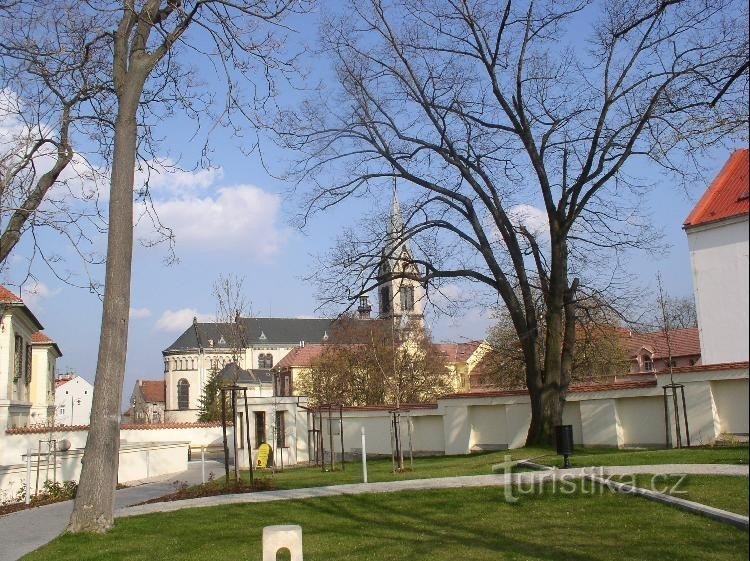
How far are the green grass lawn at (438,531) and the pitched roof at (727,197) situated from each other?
470cm

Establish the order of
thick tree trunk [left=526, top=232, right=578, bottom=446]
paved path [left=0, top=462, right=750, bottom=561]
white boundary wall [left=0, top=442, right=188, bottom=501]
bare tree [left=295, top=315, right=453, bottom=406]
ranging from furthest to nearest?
bare tree [left=295, top=315, right=453, bottom=406]
thick tree trunk [left=526, top=232, right=578, bottom=446]
white boundary wall [left=0, top=442, right=188, bottom=501]
paved path [left=0, top=462, right=750, bottom=561]

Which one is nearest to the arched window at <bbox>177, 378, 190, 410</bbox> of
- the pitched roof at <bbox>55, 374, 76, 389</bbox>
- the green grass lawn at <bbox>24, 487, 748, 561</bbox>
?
the pitched roof at <bbox>55, 374, 76, 389</bbox>

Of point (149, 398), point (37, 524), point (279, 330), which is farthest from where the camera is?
point (279, 330)

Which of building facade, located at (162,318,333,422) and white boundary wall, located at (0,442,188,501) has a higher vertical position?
building facade, located at (162,318,333,422)

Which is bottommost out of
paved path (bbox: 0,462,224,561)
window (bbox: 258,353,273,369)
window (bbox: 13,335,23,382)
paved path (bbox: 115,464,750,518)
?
paved path (bbox: 0,462,224,561)

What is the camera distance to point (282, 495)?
1616 cm

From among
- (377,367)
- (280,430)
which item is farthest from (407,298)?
(377,367)

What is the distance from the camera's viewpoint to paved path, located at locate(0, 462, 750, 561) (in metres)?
13.4

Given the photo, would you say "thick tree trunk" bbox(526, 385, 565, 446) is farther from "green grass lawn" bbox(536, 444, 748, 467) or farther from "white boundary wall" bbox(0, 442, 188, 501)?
"white boundary wall" bbox(0, 442, 188, 501)

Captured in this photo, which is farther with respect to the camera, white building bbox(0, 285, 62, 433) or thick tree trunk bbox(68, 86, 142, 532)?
white building bbox(0, 285, 62, 433)

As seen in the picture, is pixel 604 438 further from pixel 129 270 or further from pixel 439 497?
pixel 129 270

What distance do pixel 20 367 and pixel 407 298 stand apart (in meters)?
17.0

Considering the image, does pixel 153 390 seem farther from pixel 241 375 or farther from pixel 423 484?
pixel 423 484

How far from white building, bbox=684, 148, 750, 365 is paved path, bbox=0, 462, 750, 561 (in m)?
9.58
